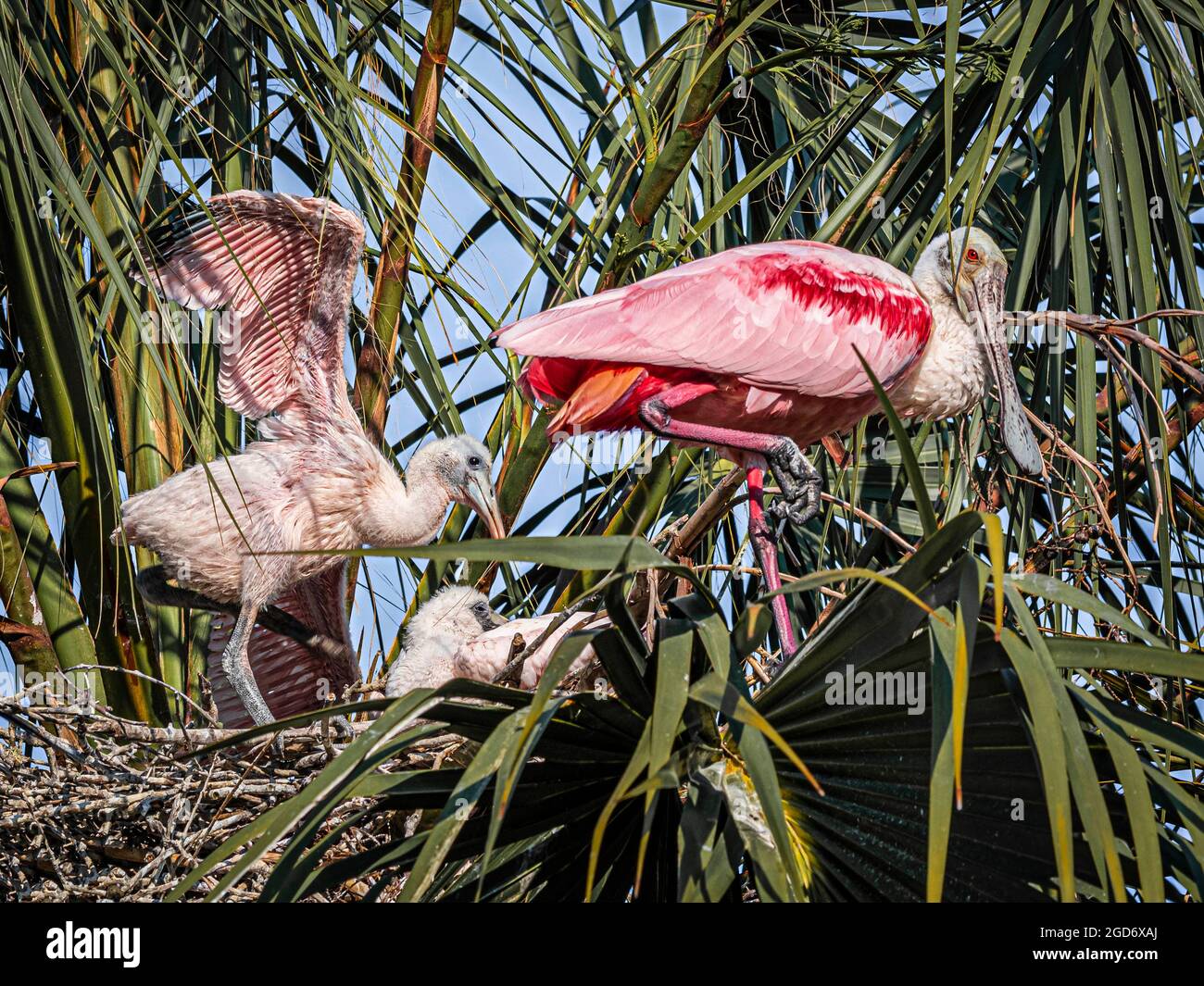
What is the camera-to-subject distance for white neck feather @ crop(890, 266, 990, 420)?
4422mm

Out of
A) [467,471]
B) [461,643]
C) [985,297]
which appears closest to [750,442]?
[985,297]

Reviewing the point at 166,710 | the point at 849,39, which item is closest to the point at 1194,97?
the point at 849,39

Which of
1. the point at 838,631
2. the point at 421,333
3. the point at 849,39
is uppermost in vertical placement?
the point at 849,39

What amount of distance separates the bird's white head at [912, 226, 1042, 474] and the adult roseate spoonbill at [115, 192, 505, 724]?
1635mm

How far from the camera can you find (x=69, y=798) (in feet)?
12.1

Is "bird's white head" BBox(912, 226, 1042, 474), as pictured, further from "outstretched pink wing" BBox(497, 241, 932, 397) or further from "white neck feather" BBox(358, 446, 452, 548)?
"white neck feather" BBox(358, 446, 452, 548)

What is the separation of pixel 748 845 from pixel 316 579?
359cm

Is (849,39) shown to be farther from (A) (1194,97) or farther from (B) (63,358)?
(B) (63,358)

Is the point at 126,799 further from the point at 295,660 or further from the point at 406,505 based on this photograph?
the point at 295,660

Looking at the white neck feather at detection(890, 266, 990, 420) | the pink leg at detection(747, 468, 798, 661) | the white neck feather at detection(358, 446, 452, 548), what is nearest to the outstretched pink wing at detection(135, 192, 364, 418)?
the white neck feather at detection(358, 446, 452, 548)

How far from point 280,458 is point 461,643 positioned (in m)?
0.96

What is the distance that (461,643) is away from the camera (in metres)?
4.73

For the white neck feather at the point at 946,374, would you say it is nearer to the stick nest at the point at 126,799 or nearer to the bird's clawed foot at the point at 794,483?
the bird's clawed foot at the point at 794,483
